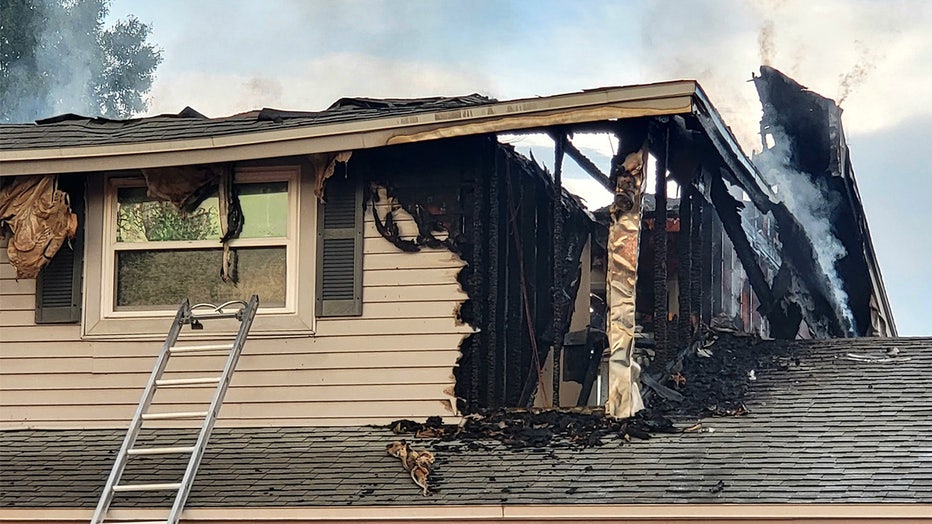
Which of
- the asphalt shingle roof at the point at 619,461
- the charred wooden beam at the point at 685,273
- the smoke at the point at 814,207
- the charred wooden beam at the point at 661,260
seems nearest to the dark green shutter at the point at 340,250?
the asphalt shingle roof at the point at 619,461

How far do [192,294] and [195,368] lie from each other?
612 millimetres

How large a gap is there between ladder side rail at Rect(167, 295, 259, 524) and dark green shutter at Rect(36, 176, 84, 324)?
1549 millimetres

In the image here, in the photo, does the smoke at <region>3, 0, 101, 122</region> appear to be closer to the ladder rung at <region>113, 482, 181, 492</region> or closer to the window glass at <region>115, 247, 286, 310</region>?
the window glass at <region>115, 247, 286, 310</region>

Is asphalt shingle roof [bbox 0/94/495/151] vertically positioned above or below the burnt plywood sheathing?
above

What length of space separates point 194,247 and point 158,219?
391mm

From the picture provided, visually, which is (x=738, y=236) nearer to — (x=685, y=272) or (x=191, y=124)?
(x=685, y=272)

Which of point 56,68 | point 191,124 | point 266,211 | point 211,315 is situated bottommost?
point 211,315

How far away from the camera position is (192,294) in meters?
10.0

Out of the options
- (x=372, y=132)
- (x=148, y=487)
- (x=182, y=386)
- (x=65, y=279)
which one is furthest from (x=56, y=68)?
(x=148, y=487)

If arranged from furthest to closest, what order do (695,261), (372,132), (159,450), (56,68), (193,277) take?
(56,68) < (695,261) < (193,277) < (372,132) < (159,450)

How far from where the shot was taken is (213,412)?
8867 mm

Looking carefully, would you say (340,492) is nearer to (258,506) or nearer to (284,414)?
(258,506)

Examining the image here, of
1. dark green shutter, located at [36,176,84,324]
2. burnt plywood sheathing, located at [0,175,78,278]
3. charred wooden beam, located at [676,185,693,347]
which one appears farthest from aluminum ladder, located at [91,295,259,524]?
charred wooden beam, located at [676,185,693,347]

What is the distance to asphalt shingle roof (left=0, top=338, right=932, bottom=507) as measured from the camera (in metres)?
7.66
